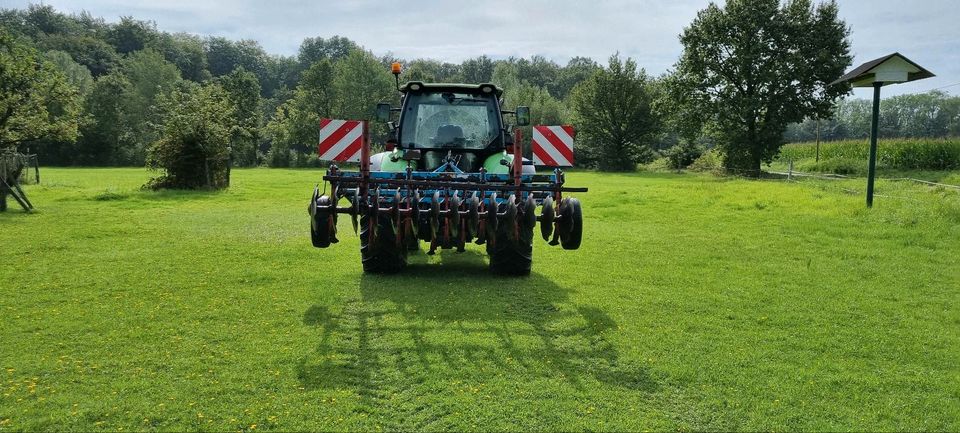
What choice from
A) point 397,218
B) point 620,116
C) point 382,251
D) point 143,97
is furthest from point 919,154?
point 143,97

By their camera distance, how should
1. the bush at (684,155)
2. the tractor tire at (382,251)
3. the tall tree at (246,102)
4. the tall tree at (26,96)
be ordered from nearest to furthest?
1. the tractor tire at (382,251)
2. the tall tree at (26,96)
3. the bush at (684,155)
4. the tall tree at (246,102)

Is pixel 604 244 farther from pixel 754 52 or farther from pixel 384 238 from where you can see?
pixel 754 52

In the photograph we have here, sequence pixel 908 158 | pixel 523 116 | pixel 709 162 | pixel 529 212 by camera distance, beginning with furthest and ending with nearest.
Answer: pixel 709 162 < pixel 908 158 < pixel 523 116 < pixel 529 212

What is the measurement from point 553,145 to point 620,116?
43009 mm

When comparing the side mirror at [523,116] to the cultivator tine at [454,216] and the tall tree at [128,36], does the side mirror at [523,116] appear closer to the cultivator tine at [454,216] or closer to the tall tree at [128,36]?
the cultivator tine at [454,216]

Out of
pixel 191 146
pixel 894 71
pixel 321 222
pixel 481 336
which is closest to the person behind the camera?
pixel 481 336

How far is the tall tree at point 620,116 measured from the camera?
48969 mm

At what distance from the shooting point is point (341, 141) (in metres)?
7.95

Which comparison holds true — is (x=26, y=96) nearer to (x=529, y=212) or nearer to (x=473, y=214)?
(x=473, y=214)

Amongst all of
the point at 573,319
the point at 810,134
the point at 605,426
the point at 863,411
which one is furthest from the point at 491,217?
the point at 810,134

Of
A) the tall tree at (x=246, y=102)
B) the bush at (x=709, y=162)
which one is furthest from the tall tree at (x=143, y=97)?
the bush at (x=709, y=162)

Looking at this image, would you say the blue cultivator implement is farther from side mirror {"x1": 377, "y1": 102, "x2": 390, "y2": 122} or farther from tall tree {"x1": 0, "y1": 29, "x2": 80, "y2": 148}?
tall tree {"x1": 0, "y1": 29, "x2": 80, "y2": 148}

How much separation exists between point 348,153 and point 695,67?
32.1m

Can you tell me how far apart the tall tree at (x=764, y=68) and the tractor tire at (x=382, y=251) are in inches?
1134
